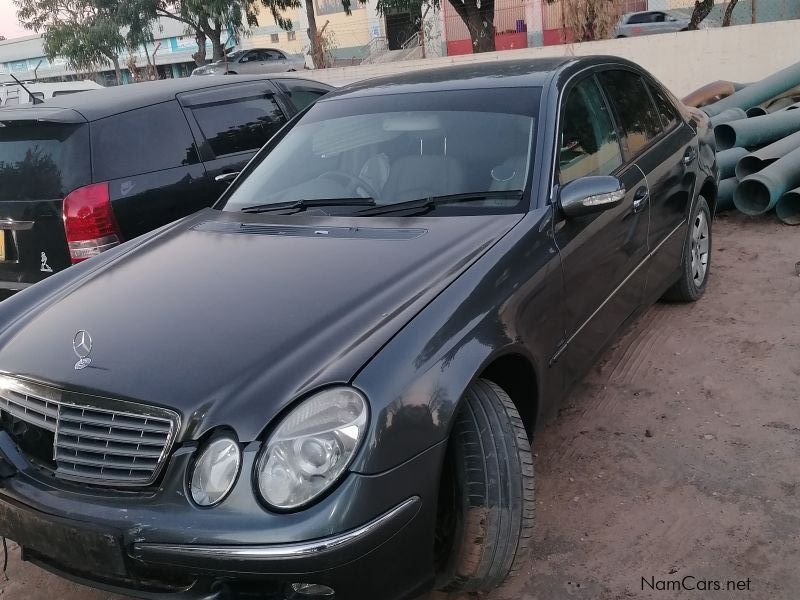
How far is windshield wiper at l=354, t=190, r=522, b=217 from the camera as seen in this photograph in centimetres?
311

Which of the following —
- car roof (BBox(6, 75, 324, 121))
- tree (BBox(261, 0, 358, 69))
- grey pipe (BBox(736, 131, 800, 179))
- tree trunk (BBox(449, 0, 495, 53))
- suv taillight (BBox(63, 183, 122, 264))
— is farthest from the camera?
tree trunk (BBox(449, 0, 495, 53))

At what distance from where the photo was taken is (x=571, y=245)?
3094 mm

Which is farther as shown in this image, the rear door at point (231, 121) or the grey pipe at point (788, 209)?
the grey pipe at point (788, 209)

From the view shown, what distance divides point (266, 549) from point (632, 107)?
3.22m

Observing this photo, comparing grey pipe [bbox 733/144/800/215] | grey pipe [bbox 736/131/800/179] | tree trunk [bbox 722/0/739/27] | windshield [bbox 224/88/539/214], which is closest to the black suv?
windshield [bbox 224/88/539/214]

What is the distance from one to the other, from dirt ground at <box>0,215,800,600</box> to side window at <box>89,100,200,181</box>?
251 centimetres

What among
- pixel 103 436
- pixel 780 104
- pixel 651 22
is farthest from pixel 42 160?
pixel 651 22

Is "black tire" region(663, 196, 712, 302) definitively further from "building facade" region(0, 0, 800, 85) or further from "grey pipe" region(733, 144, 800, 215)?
"building facade" region(0, 0, 800, 85)

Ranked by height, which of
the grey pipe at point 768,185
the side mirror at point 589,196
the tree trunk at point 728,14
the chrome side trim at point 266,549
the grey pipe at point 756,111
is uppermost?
the tree trunk at point 728,14

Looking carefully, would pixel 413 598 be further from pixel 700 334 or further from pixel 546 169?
pixel 700 334

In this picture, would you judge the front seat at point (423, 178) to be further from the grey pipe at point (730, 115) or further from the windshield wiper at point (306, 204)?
the grey pipe at point (730, 115)

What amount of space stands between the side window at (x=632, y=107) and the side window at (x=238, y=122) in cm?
275

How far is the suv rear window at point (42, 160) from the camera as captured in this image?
4.53 m

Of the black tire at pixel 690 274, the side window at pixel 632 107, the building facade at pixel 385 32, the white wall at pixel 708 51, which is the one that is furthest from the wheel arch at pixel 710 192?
the building facade at pixel 385 32
